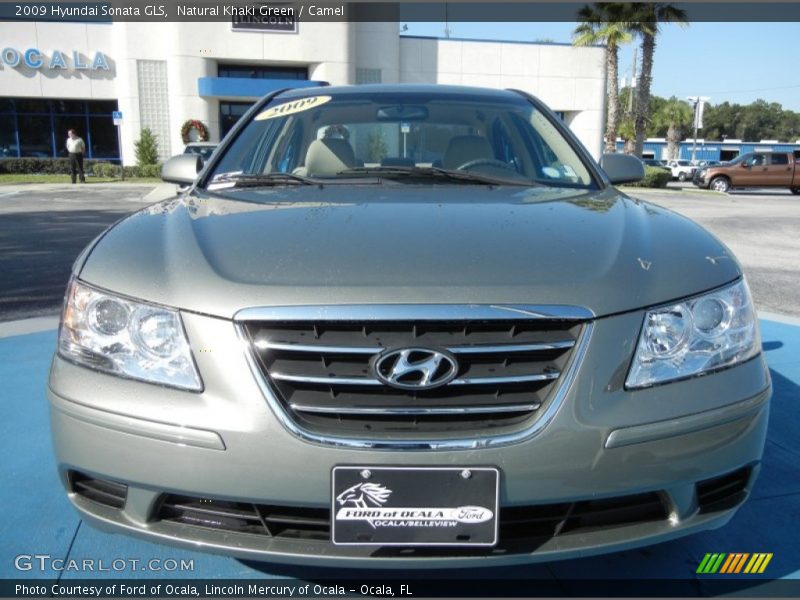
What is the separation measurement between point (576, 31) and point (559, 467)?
103 feet

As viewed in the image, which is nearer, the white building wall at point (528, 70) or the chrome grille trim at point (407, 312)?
the chrome grille trim at point (407, 312)

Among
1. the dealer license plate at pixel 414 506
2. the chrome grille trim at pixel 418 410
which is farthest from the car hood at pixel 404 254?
the dealer license plate at pixel 414 506

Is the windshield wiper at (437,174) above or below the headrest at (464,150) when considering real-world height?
below

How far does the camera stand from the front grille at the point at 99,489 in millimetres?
1716

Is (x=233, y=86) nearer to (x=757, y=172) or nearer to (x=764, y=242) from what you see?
(x=757, y=172)

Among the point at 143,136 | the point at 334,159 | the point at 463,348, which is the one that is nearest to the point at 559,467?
the point at 463,348

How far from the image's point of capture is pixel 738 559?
2.17 metres

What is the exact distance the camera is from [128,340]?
1.71m

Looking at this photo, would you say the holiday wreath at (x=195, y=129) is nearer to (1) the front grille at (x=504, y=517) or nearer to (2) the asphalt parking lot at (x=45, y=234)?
(2) the asphalt parking lot at (x=45, y=234)

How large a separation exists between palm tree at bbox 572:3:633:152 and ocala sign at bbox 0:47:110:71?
20168 millimetres

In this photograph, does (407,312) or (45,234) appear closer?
(407,312)

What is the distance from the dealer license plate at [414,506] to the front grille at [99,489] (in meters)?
0.57

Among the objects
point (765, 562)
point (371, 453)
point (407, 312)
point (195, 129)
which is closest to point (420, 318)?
point (407, 312)

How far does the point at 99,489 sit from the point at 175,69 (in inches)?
1082
